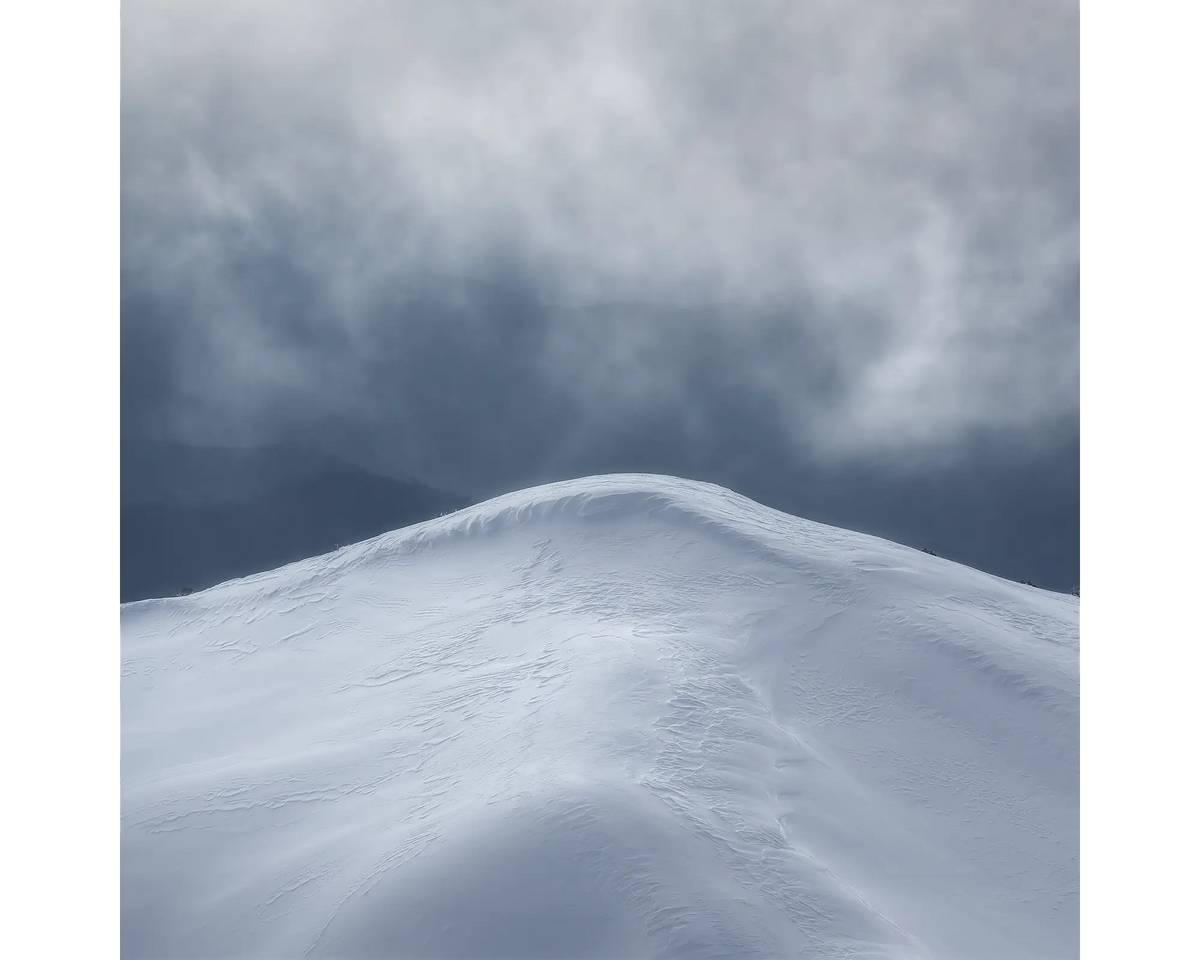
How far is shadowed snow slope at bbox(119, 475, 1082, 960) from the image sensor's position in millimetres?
3439

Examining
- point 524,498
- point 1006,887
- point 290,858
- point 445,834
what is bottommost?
point 1006,887

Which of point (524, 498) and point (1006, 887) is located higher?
point (524, 498)

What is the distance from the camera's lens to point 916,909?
4094 millimetres

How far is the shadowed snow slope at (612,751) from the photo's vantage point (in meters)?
3.44

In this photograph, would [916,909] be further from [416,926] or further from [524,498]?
[524,498]

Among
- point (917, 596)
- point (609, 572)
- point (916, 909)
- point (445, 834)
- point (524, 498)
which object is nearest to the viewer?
point (445, 834)

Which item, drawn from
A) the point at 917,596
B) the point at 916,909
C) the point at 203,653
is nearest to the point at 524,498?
the point at 203,653

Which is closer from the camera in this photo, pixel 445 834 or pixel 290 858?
pixel 445 834

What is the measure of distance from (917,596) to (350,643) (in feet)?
15.1

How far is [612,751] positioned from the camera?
4.26m

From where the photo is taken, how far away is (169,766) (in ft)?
18.4

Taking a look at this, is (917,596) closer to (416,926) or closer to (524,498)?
(524,498)
